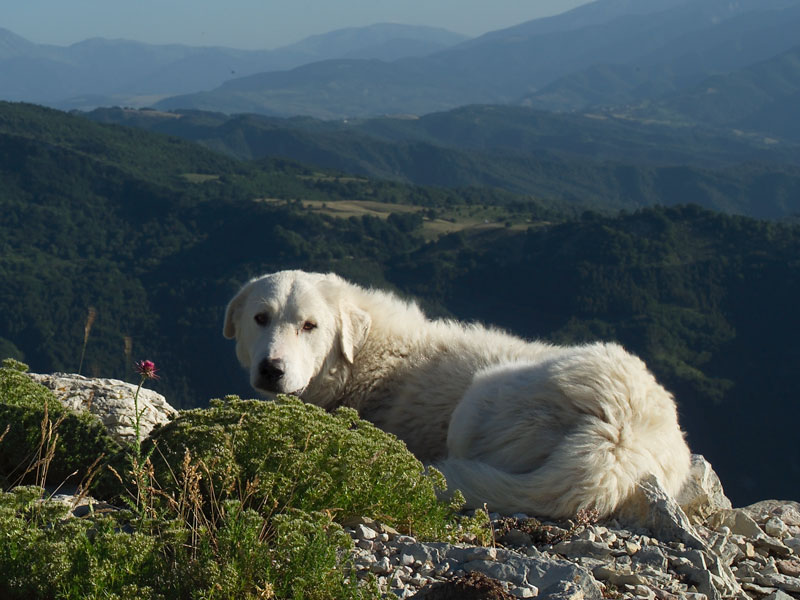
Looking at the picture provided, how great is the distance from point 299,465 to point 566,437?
195cm

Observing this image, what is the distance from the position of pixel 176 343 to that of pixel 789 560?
310ft

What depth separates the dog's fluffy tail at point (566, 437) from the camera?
16.8 feet

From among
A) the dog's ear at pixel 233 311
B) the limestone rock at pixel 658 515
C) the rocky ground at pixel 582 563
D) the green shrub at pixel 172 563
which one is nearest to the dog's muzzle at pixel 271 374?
the dog's ear at pixel 233 311

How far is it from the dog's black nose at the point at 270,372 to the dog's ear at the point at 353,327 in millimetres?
878

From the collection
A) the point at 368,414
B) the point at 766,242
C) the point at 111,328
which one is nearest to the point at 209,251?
the point at 111,328

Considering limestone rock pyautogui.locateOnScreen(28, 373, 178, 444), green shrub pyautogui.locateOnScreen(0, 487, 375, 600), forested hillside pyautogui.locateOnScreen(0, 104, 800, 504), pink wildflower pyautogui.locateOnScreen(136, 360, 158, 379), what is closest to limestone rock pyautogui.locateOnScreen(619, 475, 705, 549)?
green shrub pyautogui.locateOnScreen(0, 487, 375, 600)

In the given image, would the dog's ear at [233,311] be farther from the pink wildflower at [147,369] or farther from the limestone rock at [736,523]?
the limestone rock at [736,523]

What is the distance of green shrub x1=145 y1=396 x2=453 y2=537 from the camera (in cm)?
418

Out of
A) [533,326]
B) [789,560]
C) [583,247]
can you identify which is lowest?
[533,326]

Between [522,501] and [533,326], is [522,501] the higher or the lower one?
the higher one

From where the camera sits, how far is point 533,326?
105375mm

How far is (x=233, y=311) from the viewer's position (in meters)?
7.77

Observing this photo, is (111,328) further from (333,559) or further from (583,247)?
(333,559)

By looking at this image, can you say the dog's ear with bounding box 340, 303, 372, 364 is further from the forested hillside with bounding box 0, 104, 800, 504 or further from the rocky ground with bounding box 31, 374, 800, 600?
the forested hillside with bounding box 0, 104, 800, 504
